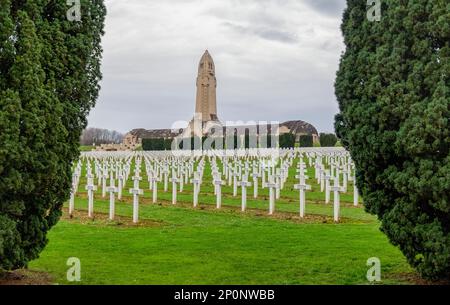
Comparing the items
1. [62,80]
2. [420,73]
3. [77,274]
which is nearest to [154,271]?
[77,274]

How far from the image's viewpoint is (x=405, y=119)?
7496 mm

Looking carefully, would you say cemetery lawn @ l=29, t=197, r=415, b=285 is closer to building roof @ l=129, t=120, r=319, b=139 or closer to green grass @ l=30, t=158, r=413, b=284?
green grass @ l=30, t=158, r=413, b=284

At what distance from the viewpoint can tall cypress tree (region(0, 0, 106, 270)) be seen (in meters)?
7.29

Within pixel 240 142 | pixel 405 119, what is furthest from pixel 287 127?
pixel 405 119

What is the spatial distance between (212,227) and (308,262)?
4.95m

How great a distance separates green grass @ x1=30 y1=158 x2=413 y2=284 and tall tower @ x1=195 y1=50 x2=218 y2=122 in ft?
168

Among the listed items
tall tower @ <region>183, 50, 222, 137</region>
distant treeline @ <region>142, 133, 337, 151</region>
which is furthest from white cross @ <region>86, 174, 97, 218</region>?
tall tower @ <region>183, 50, 222, 137</region>

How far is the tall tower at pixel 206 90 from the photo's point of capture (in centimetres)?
6825

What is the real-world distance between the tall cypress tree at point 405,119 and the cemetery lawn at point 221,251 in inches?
50.3

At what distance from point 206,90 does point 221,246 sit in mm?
58495

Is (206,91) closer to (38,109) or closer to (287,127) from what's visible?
(287,127)

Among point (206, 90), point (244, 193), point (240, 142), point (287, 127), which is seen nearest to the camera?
point (244, 193)

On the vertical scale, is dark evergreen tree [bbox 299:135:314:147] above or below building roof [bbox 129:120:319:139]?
below
